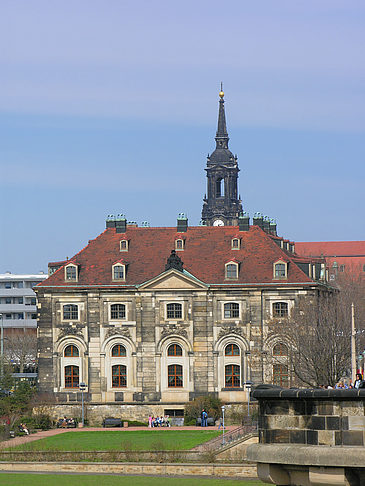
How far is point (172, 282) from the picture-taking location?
10156 cm

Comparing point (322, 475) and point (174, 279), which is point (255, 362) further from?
point (322, 475)

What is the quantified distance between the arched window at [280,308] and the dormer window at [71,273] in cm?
1722

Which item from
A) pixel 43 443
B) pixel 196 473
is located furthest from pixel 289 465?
pixel 43 443

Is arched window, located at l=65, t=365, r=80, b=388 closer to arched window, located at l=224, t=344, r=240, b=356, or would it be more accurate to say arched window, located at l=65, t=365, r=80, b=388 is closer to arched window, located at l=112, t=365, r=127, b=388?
arched window, located at l=112, t=365, r=127, b=388

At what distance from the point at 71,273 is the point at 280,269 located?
17972mm

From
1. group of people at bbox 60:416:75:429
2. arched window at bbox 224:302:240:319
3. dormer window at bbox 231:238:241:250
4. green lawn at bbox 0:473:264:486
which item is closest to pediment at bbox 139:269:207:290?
arched window at bbox 224:302:240:319

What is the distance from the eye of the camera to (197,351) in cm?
10100

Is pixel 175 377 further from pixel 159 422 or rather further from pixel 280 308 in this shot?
pixel 280 308

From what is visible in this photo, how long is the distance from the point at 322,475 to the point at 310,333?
71.5m

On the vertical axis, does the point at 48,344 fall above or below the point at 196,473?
above

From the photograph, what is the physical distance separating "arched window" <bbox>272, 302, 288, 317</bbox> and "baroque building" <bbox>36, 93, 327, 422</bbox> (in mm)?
83

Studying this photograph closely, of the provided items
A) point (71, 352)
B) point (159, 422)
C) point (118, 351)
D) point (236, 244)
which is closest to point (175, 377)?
point (118, 351)

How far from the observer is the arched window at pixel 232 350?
330 feet

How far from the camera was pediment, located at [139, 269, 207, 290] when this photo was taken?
101 meters
